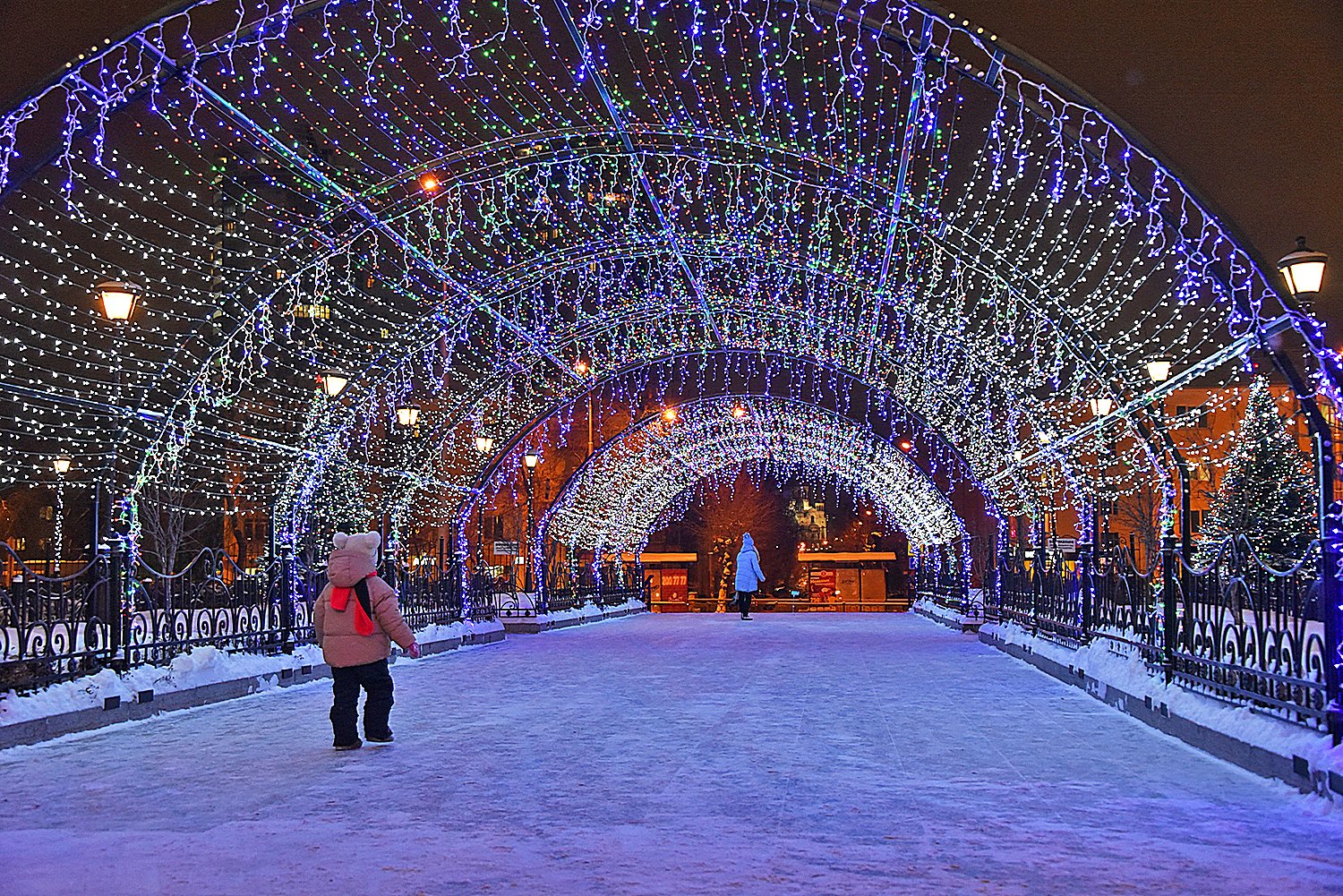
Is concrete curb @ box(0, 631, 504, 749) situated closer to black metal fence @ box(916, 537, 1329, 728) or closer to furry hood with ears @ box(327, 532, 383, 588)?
furry hood with ears @ box(327, 532, 383, 588)

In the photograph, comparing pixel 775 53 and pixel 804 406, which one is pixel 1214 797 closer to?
pixel 775 53

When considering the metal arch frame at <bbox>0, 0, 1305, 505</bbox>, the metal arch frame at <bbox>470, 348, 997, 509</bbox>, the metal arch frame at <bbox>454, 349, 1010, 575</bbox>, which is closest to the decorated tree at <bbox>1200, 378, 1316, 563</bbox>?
the metal arch frame at <bbox>454, 349, 1010, 575</bbox>

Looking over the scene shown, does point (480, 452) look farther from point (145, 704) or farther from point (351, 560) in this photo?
point (351, 560)

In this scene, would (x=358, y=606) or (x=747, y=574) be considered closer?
(x=358, y=606)


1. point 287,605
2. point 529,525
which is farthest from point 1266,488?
point 287,605

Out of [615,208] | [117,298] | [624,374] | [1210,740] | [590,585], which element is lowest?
[590,585]

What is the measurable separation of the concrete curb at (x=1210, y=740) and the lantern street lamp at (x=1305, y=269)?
3.63 metres

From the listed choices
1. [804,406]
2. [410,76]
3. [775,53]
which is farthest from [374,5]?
[804,406]

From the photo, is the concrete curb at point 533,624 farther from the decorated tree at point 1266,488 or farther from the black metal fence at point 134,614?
the decorated tree at point 1266,488

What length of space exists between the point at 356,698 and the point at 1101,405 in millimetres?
13738

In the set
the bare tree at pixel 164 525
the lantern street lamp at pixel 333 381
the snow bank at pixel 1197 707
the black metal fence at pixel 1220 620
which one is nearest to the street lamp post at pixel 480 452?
the lantern street lamp at pixel 333 381

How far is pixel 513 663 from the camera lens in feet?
57.0

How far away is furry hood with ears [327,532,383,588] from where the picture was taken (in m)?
9.09

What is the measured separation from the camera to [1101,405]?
1955cm
